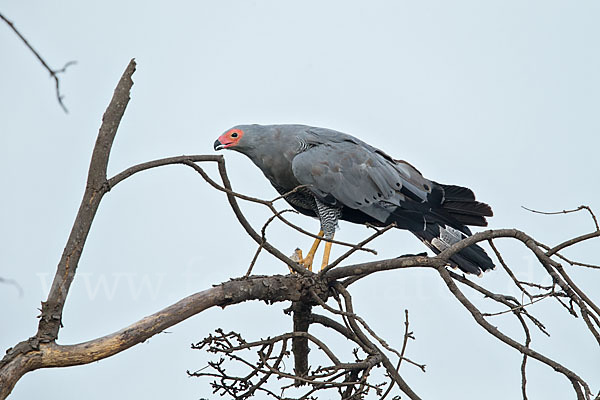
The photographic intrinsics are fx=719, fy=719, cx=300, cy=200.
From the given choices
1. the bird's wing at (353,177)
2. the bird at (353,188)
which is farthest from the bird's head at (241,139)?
the bird's wing at (353,177)

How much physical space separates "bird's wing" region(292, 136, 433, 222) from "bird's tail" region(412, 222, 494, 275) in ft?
0.70

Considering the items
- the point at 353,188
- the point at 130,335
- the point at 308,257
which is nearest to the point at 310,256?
the point at 308,257

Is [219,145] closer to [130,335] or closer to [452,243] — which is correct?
[452,243]

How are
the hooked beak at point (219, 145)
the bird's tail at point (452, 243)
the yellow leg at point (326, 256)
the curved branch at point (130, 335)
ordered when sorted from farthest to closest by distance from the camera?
the hooked beak at point (219, 145) → the yellow leg at point (326, 256) → the bird's tail at point (452, 243) → the curved branch at point (130, 335)

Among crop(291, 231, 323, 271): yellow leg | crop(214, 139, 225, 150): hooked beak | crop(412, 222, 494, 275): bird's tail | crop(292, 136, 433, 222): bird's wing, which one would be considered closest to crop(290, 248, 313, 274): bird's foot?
crop(291, 231, 323, 271): yellow leg

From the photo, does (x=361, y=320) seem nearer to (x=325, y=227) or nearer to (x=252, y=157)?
(x=325, y=227)

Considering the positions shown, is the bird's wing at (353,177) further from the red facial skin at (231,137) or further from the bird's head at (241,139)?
the red facial skin at (231,137)

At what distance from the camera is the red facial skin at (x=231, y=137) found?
445cm

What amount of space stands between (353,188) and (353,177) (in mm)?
69

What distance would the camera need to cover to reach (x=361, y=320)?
9.93 ft

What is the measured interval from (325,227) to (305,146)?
518 mm

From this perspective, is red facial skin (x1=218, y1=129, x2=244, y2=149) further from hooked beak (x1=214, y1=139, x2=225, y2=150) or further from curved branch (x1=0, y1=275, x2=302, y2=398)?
curved branch (x1=0, y1=275, x2=302, y2=398)

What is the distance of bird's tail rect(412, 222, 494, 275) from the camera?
4.14 metres

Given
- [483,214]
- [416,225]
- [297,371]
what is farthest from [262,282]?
[483,214]
